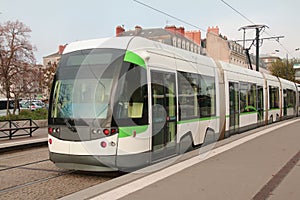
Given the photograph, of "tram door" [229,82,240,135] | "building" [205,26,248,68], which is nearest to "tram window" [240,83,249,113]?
"tram door" [229,82,240,135]

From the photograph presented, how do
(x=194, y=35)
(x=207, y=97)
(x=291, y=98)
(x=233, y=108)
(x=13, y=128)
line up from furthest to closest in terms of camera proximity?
(x=194, y=35)
(x=291, y=98)
(x=13, y=128)
(x=233, y=108)
(x=207, y=97)

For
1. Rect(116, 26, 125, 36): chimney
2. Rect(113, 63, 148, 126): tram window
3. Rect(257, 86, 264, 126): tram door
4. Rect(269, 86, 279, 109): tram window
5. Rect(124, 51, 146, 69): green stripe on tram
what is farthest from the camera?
Rect(116, 26, 125, 36): chimney

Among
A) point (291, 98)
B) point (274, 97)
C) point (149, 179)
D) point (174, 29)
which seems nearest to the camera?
point (149, 179)

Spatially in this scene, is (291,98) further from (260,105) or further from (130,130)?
(130,130)

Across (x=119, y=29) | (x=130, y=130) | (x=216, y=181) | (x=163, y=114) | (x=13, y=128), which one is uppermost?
(x=119, y=29)

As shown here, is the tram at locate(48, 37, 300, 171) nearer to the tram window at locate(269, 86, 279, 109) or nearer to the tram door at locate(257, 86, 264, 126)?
the tram door at locate(257, 86, 264, 126)

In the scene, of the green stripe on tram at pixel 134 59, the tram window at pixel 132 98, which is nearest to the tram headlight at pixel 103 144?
the tram window at pixel 132 98

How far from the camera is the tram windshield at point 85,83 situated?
24.1 feet

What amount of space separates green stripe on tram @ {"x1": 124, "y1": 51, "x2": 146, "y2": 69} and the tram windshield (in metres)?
0.11

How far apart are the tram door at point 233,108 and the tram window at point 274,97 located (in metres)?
6.59

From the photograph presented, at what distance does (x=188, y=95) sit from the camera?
996 cm

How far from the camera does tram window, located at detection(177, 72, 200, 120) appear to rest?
9.48 m

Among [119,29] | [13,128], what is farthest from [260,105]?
[119,29]

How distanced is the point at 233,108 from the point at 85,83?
27.1ft
